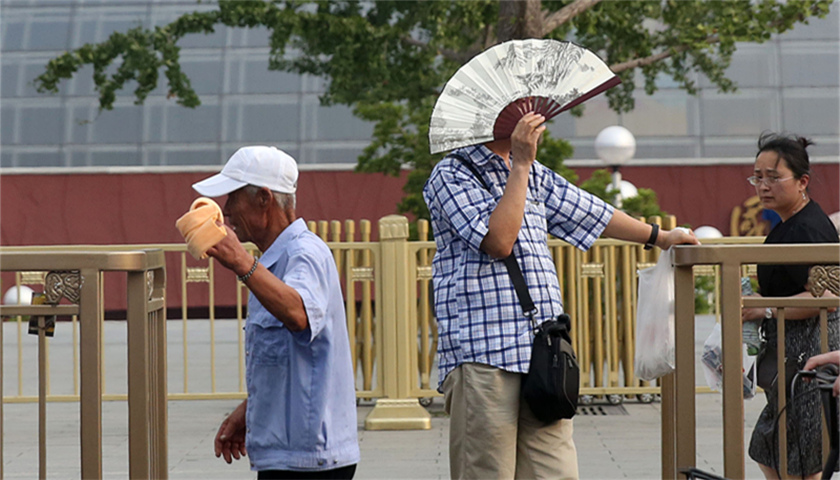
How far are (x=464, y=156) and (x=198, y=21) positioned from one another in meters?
9.97

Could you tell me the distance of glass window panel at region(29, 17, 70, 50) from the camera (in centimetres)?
2975

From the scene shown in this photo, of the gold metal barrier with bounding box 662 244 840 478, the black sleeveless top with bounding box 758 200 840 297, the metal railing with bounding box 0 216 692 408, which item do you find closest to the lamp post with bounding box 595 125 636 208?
the metal railing with bounding box 0 216 692 408

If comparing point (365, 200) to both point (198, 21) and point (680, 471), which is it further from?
point (680, 471)

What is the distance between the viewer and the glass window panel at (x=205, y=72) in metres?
28.8

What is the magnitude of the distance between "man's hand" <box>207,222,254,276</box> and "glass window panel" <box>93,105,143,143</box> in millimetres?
25885

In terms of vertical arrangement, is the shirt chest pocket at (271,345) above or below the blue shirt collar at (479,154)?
below

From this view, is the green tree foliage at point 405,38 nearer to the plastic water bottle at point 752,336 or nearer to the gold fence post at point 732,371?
the plastic water bottle at point 752,336

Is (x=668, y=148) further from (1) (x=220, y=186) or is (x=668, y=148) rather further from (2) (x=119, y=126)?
(1) (x=220, y=186)

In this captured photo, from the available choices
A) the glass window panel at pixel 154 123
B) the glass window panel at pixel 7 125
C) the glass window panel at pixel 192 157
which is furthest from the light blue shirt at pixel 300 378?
the glass window panel at pixel 7 125

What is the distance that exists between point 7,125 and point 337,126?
28.5 feet

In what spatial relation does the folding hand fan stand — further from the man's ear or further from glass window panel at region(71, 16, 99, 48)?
glass window panel at region(71, 16, 99, 48)

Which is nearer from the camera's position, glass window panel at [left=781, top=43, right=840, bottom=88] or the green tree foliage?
the green tree foliage

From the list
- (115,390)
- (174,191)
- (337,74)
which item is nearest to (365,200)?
(174,191)

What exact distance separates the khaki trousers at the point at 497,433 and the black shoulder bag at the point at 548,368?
0.24 ft
